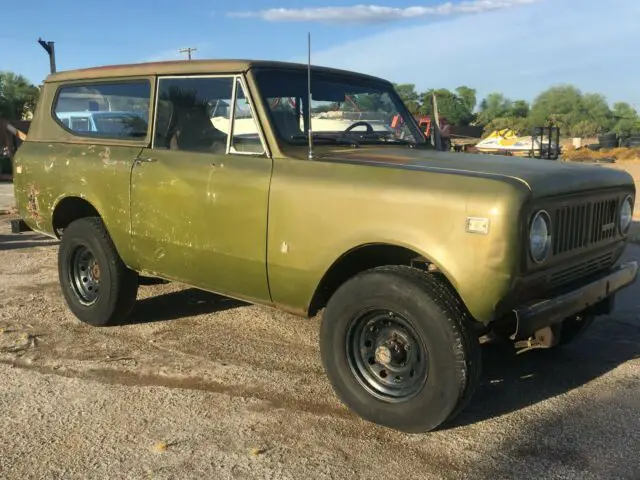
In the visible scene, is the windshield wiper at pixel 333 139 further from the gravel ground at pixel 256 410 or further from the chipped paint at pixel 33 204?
the chipped paint at pixel 33 204

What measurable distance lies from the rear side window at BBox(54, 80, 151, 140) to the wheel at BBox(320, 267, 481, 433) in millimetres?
2176

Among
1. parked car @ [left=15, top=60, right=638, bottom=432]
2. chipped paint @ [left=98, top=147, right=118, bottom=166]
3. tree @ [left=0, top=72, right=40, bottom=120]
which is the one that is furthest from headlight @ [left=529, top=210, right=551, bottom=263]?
tree @ [left=0, top=72, right=40, bottom=120]

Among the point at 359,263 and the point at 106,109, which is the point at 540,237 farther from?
the point at 106,109

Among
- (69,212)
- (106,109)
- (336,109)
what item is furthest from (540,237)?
(69,212)

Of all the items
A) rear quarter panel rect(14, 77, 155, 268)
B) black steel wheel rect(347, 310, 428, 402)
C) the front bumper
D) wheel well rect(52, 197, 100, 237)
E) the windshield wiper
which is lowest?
black steel wheel rect(347, 310, 428, 402)

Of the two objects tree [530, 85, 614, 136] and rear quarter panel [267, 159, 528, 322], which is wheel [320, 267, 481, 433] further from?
tree [530, 85, 614, 136]

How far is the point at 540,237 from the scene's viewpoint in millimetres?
2965

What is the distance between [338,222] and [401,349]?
76 centimetres

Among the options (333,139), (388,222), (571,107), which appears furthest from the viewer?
(571,107)

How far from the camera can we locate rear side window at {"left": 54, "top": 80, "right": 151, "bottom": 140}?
450cm

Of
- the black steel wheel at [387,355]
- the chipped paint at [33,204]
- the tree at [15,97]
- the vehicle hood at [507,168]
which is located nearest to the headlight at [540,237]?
the vehicle hood at [507,168]

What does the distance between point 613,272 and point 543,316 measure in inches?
39.2

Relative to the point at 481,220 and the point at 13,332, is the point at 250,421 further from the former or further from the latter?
the point at 13,332

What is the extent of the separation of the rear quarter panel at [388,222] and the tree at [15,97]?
4512cm
